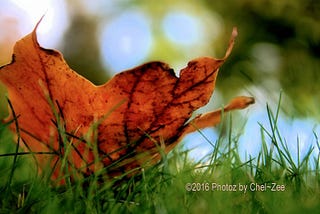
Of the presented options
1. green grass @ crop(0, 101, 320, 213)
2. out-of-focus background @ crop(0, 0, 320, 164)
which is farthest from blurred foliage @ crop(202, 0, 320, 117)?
green grass @ crop(0, 101, 320, 213)

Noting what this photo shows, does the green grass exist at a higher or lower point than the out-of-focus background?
lower

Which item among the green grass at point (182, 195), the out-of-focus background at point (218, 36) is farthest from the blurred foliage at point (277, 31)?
the green grass at point (182, 195)

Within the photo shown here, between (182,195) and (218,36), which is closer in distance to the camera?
(182,195)

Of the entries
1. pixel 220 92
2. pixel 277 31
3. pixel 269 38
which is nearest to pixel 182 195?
pixel 277 31

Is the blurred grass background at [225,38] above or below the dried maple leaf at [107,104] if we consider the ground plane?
above

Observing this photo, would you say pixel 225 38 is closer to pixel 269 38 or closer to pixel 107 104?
pixel 269 38

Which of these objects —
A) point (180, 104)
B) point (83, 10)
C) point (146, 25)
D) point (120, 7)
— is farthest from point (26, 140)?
point (83, 10)

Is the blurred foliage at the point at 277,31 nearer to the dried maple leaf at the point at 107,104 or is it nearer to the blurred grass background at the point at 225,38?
the blurred grass background at the point at 225,38

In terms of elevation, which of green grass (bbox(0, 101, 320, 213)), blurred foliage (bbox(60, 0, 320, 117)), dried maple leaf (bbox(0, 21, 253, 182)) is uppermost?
blurred foliage (bbox(60, 0, 320, 117))

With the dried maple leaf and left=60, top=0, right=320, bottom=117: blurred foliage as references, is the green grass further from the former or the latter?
left=60, top=0, right=320, bottom=117: blurred foliage

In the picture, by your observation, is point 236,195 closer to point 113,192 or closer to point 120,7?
point 113,192
